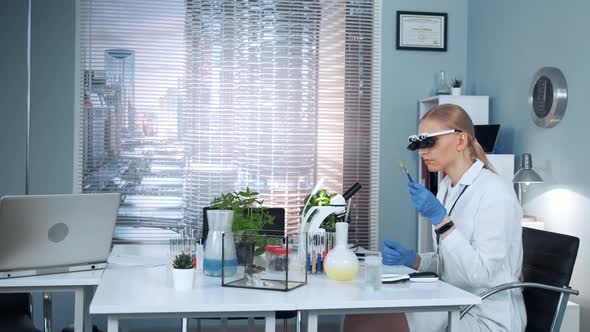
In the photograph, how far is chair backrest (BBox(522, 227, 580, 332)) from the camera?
257 centimetres

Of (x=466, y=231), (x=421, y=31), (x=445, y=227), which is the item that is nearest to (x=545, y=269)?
(x=466, y=231)

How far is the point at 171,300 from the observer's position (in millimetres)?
2082

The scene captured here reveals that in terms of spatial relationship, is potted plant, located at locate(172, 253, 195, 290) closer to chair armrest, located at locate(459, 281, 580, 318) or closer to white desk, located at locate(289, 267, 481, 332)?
white desk, located at locate(289, 267, 481, 332)

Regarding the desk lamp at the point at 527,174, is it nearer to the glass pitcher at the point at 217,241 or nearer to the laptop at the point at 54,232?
the glass pitcher at the point at 217,241

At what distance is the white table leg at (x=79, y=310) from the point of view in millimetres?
2490

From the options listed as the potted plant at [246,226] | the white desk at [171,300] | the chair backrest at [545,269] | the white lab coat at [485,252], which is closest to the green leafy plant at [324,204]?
the potted plant at [246,226]

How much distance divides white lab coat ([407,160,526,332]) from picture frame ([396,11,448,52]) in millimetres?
2523

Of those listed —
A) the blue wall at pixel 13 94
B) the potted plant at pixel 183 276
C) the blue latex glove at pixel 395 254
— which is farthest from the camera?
the blue wall at pixel 13 94

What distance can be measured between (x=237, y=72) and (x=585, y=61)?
2.37 m

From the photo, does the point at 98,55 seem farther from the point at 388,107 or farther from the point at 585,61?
the point at 585,61

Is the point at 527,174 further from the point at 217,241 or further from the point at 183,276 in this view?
the point at 183,276

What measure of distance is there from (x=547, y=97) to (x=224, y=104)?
2.20 meters

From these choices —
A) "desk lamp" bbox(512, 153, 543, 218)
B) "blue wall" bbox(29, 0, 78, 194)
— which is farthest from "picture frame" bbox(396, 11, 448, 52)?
"blue wall" bbox(29, 0, 78, 194)

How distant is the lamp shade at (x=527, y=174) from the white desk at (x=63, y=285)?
235cm
